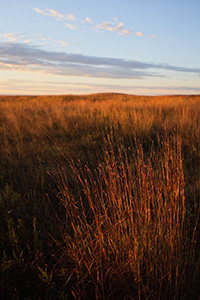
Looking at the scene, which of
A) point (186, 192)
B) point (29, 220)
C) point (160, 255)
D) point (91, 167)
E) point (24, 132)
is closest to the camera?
point (160, 255)

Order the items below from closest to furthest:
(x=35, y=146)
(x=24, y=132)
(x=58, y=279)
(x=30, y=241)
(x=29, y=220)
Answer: (x=58, y=279) → (x=30, y=241) → (x=29, y=220) → (x=35, y=146) → (x=24, y=132)

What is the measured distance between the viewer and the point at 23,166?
4.39 m

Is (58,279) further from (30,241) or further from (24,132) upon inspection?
(24,132)

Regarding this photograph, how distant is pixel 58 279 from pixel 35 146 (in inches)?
155

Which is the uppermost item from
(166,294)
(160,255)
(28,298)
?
(160,255)

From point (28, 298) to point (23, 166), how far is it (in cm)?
284

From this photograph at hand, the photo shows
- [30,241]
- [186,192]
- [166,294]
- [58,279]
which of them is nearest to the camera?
[166,294]

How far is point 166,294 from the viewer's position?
1659mm

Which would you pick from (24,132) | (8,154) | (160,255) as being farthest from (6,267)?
(24,132)

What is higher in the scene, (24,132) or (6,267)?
(24,132)

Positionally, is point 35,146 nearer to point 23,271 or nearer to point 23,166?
point 23,166

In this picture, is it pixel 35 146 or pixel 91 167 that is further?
pixel 35 146

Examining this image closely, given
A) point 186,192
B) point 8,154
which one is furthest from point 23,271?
point 8,154

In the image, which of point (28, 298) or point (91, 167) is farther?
point (91, 167)
